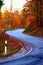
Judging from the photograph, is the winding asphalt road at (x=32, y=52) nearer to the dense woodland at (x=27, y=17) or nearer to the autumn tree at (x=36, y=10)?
the dense woodland at (x=27, y=17)

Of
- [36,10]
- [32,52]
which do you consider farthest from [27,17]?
[32,52]

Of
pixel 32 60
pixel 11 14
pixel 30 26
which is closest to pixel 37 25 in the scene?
pixel 30 26

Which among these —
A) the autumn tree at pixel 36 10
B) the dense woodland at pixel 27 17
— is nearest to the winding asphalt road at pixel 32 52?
the dense woodland at pixel 27 17

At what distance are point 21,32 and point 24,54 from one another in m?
0.78

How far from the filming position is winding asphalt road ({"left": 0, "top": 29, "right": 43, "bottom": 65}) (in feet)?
20.0

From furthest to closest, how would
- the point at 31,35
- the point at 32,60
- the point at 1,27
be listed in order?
the point at 31,35 → the point at 1,27 → the point at 32,60

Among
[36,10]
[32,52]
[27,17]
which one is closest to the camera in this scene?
[32,52]

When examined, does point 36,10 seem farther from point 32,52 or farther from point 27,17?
point 32,52

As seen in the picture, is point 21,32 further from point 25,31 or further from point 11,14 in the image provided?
point 11,14

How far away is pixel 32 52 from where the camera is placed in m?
6.87

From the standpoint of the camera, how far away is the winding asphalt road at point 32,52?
6.10 m

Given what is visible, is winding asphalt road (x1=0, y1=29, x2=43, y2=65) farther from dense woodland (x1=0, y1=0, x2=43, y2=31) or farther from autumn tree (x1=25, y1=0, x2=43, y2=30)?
autumn tree (x1=25, y1=0, x2=43, y2=30)

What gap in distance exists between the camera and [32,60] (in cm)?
630

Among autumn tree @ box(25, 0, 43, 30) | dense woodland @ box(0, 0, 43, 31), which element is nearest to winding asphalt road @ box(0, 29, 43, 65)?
dense woodland @ box(0, 0, 43, 31)
